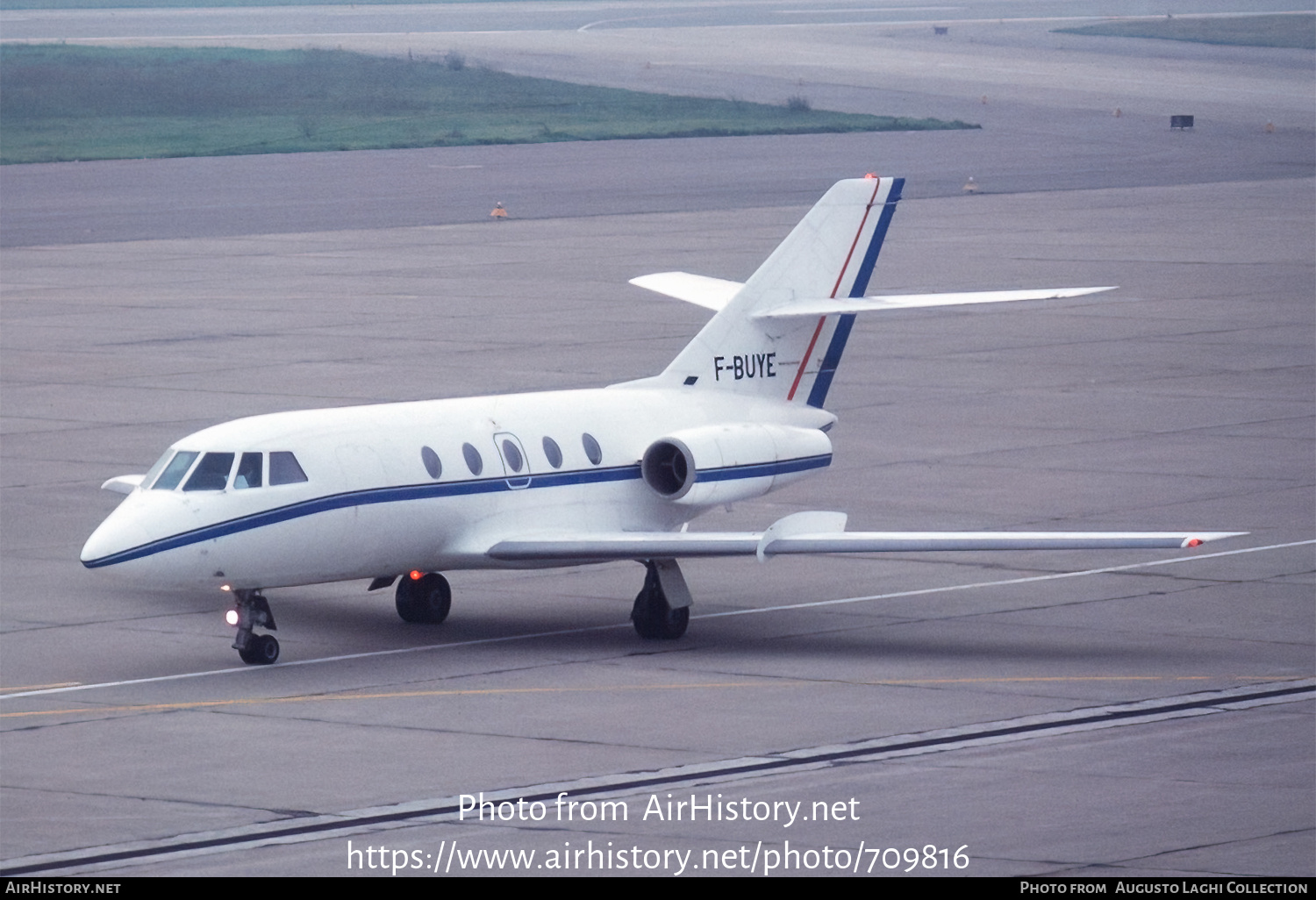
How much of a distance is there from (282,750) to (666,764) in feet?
9.98

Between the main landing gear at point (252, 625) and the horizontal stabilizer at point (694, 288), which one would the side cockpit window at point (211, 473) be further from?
the horizontal stabilizer at point (694, 288)

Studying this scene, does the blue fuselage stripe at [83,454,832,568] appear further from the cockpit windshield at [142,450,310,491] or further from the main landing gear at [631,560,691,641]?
the main landing gear at [631,560,691,641]

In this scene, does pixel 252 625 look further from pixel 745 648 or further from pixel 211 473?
pixel 745 648

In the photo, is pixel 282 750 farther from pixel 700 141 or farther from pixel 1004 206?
pixel 700 141

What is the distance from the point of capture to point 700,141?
94.3 m

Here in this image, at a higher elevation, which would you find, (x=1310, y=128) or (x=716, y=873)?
(x=716, y=873)

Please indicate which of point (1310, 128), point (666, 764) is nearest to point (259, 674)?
point (666, 764)

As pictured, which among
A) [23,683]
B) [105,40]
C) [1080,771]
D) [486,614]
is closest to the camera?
[1080,771]

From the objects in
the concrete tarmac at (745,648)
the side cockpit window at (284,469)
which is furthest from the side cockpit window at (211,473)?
the concrete tarmac at (745,648)

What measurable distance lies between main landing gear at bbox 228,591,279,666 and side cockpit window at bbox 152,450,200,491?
1.15m

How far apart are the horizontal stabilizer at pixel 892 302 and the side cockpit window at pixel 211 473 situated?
678 centimetres

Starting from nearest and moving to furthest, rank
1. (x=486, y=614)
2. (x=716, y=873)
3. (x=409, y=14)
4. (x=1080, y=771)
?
1. (x=716, y=873)
2. (x=1080, y=771)
3. (x=486, y=614)
4. (x=409, y=14)

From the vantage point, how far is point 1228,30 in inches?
6181

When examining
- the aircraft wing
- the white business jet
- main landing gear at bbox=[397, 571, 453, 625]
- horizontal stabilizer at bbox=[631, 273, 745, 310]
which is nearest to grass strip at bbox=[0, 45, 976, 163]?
horizontal stabilizer at bbox=[631, 273, 745, 310]
